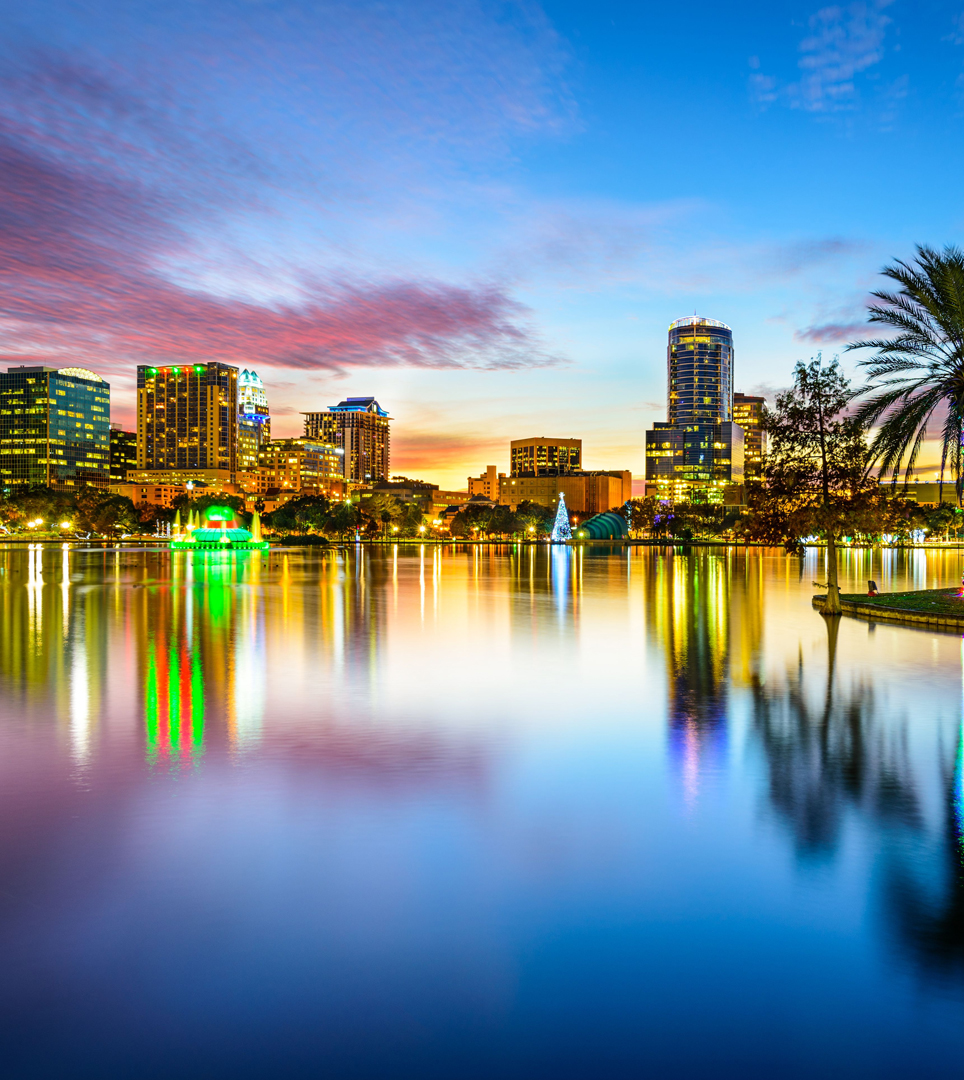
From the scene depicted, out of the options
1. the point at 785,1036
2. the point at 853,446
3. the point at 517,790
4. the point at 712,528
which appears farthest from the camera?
the point at 712,528

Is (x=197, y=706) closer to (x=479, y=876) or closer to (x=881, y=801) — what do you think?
(x=479, y=876)

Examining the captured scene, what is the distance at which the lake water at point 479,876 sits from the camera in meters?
4.26

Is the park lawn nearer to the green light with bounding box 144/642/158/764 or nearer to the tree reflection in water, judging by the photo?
the tree reflection in water

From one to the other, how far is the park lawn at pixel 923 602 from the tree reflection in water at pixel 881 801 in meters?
12.4

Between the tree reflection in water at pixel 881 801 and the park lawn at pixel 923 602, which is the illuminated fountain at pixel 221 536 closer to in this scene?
the park lawn at pixel 923 602

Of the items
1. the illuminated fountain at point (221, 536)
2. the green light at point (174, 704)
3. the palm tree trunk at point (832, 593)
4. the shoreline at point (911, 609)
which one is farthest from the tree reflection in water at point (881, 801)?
the illuminated fountain at point (221, 536)

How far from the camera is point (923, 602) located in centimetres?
2544

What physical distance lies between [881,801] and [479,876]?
4.09 meters

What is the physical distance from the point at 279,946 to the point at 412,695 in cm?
790

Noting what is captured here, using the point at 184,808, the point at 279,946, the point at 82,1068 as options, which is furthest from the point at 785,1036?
the point at 184,808

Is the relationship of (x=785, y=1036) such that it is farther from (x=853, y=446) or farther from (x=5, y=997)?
(x=853, y=446)

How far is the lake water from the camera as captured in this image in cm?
426

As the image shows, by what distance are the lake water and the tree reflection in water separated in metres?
0.04

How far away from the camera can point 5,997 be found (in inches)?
179
